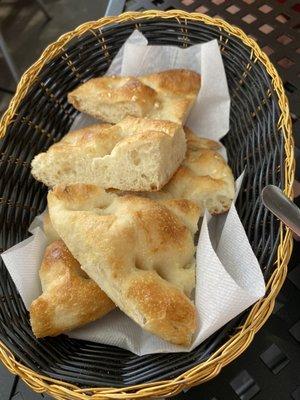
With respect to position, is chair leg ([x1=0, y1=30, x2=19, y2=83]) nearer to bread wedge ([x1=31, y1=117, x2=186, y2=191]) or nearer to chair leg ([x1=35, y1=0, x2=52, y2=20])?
chair leg ([x1=35, y1=0, x2=52, y2=20])

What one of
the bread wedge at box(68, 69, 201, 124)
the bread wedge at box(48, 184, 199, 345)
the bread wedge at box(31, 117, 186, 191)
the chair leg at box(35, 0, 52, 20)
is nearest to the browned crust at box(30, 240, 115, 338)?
the bread wedge at box(48, 184, 199, 345)

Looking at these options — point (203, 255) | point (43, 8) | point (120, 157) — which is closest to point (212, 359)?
point (203, 255)

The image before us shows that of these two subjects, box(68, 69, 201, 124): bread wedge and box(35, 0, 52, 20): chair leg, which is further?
box(35, 0, 52, 20): chair leg

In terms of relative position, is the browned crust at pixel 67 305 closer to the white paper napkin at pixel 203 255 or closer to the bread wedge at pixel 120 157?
the white paper napkin at pixel 203 255

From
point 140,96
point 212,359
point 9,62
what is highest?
point 140,96

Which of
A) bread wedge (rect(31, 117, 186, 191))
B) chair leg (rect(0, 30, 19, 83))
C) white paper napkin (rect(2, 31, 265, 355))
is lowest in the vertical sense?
chair leg (rect(0, 30, 19, 83))

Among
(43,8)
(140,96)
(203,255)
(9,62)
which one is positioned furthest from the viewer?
(43,8)

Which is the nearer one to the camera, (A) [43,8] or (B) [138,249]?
(B) [138,249]

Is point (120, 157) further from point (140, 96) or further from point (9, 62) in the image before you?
point (9, 62)
